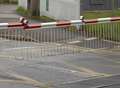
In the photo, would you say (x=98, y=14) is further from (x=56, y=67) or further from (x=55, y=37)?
(x=56, y=67)

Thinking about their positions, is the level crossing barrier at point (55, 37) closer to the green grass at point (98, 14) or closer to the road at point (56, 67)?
the road at point (56, 67)

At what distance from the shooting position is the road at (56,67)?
12.2 m

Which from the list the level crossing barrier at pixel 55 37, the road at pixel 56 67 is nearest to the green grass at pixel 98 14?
the level crossing barrier at pixel 55 37

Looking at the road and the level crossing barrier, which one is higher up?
the level crossing barrier

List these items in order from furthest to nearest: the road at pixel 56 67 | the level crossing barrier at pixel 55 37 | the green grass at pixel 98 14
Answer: the green grass at pixel 98 14, the level crossing barrier at pixel 55 37, the road at pixel 56 67

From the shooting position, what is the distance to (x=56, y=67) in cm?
1429

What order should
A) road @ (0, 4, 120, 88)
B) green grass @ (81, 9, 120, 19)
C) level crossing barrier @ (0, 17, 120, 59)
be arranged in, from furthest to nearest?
green grass @ (81, 9, 120, 19), level crossing barrier @ (0, 17, 120, 59), road @ (0, 4, 120, 88)

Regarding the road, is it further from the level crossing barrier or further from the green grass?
the green grass

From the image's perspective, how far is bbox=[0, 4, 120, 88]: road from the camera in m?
12.2

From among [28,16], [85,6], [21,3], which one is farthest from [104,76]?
[21,3]

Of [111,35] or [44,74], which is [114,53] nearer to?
[111,35]

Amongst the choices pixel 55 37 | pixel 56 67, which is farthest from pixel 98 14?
pixel 56 67

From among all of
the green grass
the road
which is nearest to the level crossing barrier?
the road

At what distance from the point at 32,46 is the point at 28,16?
16.7m
